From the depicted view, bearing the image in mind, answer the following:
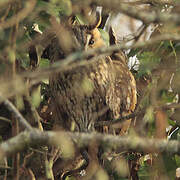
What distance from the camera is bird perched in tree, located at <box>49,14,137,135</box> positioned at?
3.44 metres

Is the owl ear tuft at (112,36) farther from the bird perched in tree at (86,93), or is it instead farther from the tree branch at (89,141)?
the tree branch at (89,141)

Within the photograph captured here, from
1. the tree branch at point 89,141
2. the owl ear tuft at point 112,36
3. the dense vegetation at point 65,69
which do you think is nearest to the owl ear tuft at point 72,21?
the dense vegetation at point 65,69

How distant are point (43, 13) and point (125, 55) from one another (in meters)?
1.53

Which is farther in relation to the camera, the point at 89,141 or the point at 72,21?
the point at 72,21

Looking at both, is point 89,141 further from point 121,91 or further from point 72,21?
point 121,91

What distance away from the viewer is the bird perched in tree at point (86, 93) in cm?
344

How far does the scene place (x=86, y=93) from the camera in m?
3.38

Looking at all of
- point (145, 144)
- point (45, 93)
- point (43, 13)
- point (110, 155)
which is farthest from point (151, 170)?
point (145, 144)

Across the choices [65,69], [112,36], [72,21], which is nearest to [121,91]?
[112,36]

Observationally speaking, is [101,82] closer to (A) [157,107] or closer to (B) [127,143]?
(A) [157,107]

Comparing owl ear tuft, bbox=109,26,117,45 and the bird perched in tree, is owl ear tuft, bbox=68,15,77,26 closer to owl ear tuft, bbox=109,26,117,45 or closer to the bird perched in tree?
the bird perched in tree

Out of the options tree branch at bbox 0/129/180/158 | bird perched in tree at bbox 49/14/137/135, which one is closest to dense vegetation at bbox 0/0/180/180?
tree branch at bbox 0/129/180/158

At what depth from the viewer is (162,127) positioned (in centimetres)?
297

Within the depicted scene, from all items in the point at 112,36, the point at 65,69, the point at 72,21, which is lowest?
the point at 112,36
